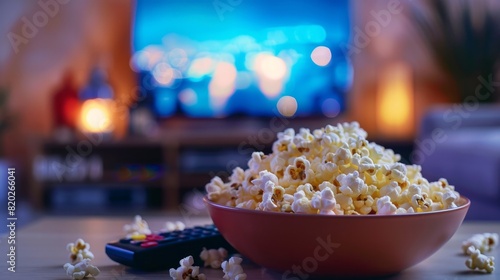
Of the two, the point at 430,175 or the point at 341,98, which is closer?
the point at 430,175

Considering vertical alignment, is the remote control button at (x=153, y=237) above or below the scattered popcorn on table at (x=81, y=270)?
above

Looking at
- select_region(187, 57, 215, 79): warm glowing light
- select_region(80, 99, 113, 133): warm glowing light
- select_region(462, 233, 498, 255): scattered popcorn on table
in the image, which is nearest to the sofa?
select_region(462, 233, 498, 255): scattered popcorn on table

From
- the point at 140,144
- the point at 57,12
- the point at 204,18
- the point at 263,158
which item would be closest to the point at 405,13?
the point at 204,18

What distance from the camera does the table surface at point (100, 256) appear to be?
2.14 ft

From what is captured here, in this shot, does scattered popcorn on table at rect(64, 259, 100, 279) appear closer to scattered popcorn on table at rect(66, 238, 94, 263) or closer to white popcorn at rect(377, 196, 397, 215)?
scattered popcorn on table at rect(66, 238, 94, 263)

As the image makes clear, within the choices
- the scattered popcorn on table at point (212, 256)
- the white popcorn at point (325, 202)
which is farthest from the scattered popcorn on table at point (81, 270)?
the white popcorn at point (325, 202)

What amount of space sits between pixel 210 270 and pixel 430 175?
178 centimetres

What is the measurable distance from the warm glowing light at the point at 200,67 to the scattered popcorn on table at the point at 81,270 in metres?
2.52

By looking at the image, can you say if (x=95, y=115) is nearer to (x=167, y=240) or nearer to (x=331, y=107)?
(x=331, y=107)

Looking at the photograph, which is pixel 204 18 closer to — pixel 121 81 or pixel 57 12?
pixel 121 81


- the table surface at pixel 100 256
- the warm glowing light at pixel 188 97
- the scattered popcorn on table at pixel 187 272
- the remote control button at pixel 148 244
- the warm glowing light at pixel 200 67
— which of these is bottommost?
the table surface at pixel 100 256

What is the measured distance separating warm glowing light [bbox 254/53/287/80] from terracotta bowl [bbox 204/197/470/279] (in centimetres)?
251

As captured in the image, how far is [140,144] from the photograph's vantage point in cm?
293

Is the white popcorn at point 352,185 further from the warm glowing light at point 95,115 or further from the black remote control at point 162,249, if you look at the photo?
the warm glowing light at point 95,115
